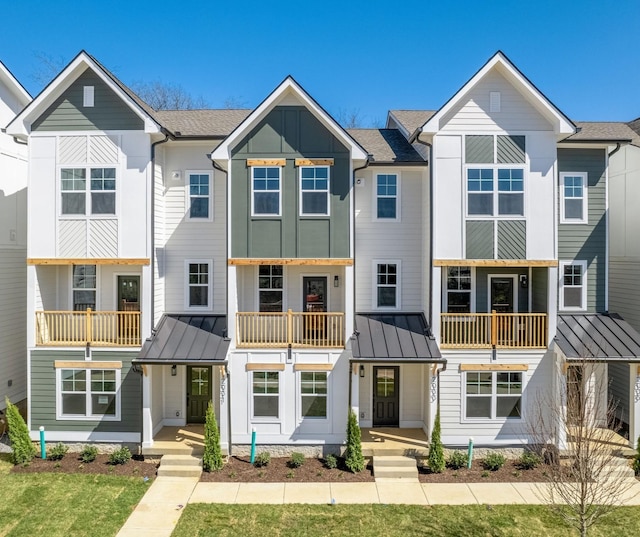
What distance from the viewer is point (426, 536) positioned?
366 inches

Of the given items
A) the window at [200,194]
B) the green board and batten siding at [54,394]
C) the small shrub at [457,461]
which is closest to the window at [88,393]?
the green board and batten siding at [54,394]

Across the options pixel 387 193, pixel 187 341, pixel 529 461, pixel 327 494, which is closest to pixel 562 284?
pixel 529 461

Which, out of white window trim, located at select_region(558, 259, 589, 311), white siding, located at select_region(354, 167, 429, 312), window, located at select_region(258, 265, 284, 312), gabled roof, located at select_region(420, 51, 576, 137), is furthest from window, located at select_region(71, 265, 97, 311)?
white window trim, located at select_region(558, 259, 589, 311)

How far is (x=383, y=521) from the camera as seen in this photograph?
32.2 ft

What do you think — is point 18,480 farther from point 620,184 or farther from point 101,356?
point 620,184

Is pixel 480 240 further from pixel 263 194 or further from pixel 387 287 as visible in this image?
pixel 263 194

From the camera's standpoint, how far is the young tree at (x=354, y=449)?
11.9m

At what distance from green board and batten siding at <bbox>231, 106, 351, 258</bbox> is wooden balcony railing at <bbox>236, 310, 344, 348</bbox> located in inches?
74.5

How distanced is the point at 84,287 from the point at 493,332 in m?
12.6

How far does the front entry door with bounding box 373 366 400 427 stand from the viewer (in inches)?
556

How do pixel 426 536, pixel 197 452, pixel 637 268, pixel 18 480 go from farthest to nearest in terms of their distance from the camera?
pixel 637 268
pixel 197 452
pixel 18 480
pixel 426 536

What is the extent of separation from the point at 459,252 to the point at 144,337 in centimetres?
938

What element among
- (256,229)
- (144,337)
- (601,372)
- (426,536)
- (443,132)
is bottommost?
(426,536)

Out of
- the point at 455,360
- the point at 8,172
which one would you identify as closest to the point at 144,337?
the point at 8,172
